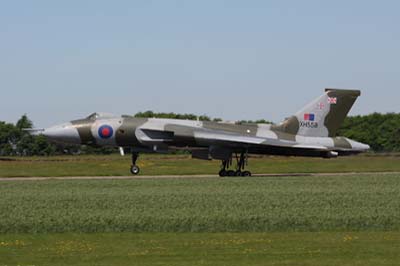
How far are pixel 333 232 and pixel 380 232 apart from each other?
0.88 metres

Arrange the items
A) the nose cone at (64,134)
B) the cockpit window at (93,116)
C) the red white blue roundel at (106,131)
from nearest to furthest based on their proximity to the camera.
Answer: the red white blue roundel at (106,131) → the nose cone at (64,134) → the cockpit window at (93,116)

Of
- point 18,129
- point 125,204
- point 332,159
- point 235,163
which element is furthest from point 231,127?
point 18,129

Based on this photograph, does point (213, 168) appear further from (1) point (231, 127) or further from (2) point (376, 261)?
(2) point (376, 261)

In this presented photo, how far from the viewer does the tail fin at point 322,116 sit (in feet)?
125

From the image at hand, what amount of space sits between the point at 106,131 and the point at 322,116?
9.43 meters

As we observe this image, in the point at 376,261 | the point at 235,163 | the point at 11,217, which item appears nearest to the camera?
the point at 376,261

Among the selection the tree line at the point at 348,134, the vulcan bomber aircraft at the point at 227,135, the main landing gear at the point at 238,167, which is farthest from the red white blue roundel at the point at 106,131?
the tree line at the point at 348,134

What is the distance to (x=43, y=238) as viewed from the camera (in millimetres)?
15766

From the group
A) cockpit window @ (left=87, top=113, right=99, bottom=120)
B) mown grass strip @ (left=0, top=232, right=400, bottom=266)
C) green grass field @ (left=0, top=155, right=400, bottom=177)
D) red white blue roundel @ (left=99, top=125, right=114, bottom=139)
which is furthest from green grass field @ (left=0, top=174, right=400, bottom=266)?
green grass field @ (left=0, top=155, right=400, bottom=177)

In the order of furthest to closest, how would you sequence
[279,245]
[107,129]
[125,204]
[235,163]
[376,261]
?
[235,163], [107,129], [125,204], [279,245], [376,261]

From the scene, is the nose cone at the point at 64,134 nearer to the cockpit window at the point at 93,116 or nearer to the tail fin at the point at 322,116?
the cockpit window at the point at 93,116

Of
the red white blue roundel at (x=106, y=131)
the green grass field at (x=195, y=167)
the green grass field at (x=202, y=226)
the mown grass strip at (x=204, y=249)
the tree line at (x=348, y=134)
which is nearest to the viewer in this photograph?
the mown grass strip at (x=204, y=249)

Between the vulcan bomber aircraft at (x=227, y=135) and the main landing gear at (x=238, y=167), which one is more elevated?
the vulcan bomber aircraft at (x=227, y=135)

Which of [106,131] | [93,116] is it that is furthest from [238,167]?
[93,116]
